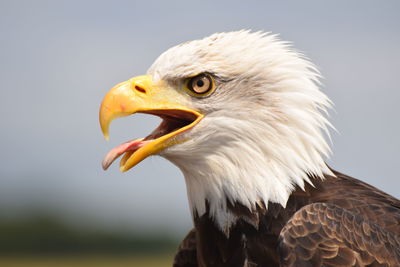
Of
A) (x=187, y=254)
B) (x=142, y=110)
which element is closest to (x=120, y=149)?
(x=142, y=110)

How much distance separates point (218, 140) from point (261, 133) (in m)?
0.35

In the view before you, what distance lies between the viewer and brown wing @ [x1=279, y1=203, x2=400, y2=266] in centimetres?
568

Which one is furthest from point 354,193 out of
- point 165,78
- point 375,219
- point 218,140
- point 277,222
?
point 165,78

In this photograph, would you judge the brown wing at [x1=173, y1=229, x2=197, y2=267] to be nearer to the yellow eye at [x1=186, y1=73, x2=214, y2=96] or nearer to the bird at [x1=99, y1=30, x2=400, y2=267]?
the bird at [x1=99, y1=30, x2=400, y2=267]

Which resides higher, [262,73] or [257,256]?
[262,73]

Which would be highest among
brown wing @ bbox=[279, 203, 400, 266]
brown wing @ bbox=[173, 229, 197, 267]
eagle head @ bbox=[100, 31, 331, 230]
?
eagle head @ bbox=[100, 31, 331, 230]

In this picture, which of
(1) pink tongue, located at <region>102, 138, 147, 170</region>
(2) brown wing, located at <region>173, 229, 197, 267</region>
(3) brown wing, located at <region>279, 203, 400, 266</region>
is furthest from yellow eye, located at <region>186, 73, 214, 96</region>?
(2) brown wing, located at <region>173, 229, 197, 267</region>

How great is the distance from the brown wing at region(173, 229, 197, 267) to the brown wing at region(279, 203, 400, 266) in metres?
1.59

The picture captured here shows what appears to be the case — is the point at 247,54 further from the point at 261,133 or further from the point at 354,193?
the point at 354,193

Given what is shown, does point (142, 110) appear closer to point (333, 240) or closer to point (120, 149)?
point (120, 149)

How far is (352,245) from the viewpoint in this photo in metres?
5.78

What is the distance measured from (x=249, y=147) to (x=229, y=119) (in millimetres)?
279

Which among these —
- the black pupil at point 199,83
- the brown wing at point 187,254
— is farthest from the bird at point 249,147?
the brown wing at point 187,254

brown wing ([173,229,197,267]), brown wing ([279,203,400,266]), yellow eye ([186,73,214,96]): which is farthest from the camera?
brown wing ([173,229,197,267])
